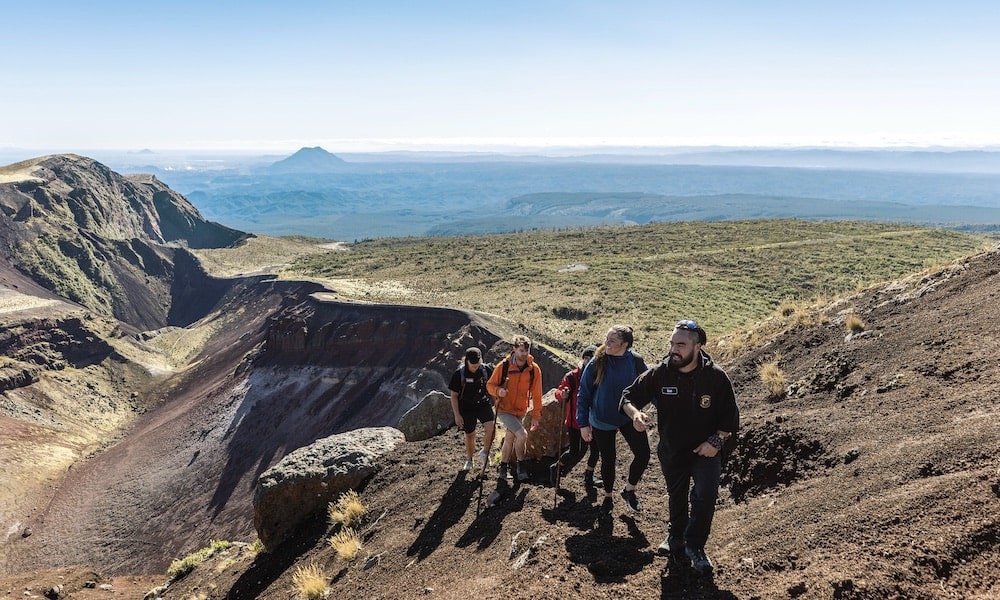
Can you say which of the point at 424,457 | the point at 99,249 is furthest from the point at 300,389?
the point at 99,249

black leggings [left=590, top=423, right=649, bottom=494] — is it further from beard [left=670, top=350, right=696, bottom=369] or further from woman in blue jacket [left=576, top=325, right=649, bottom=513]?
beard [left=670, top=350, right=696, bottom=369]

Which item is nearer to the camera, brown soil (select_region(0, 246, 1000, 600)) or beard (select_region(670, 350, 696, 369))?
brown soil (select_region(0, 246, 1000, 600))

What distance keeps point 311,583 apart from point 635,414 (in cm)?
523

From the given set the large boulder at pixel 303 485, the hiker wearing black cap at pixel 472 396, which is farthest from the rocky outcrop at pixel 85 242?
the hiker wearing black cap at pixel 472 396

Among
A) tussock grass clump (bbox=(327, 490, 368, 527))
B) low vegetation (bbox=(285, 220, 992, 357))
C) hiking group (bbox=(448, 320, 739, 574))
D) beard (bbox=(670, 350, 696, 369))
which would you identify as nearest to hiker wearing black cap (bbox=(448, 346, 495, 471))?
hiking group (bbox=(448, 320, 739, 574))

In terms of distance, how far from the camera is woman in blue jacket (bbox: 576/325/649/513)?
6293mm

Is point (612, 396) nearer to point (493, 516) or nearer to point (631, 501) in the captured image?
point (631, 501)

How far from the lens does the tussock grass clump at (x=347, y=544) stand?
26.6 ft

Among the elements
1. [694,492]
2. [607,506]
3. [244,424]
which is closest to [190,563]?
[607,506]

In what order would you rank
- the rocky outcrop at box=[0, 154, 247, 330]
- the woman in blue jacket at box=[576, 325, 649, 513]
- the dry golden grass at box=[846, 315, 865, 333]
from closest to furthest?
the woman in blue jacket at box=[576, 325, 649, 513]
the dry golden grass at box=[846, 315, 865, 333]
the rocky outcrop at box=[0, 154, 247, 330]

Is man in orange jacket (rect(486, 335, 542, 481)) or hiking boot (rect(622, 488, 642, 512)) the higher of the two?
man in orange jacket (rect(486, 335, 542, 481))

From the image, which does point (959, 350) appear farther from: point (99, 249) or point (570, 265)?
point (99, 249)

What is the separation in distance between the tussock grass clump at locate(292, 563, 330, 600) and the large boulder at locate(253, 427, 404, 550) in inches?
78.0

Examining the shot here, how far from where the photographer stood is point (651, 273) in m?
41.9
